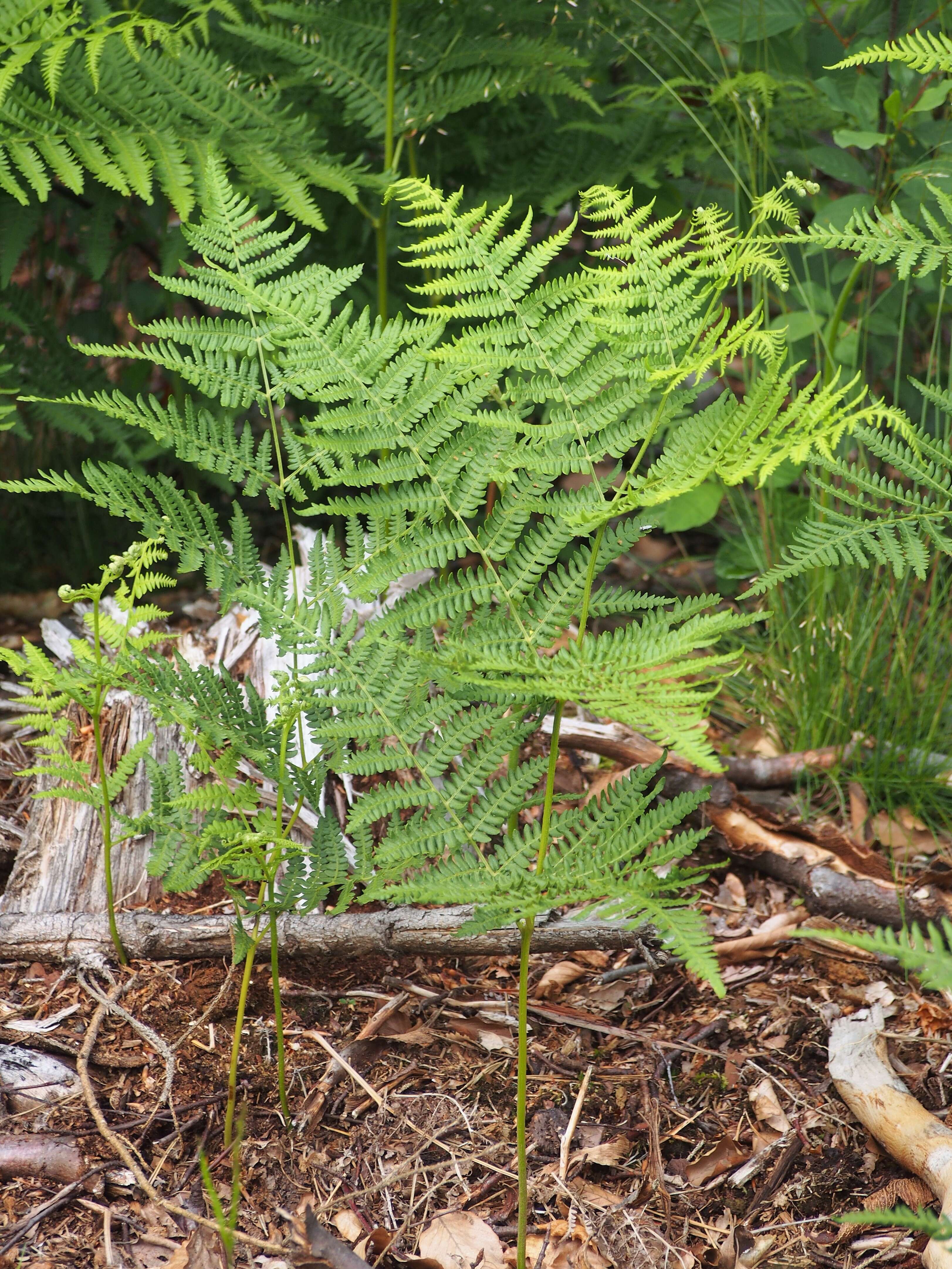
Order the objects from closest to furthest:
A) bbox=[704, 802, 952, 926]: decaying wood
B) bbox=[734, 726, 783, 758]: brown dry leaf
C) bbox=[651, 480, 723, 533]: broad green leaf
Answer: bbox=[704, 802, 952, 926]: decaying wood → bbox=[734, 726, 783, 758]: brown dry leaf → bbox=[651, 480, 723, 533]: broad green leaf

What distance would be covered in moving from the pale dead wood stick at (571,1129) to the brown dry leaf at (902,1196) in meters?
0.43

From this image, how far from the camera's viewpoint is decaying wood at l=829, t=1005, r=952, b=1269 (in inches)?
57.5

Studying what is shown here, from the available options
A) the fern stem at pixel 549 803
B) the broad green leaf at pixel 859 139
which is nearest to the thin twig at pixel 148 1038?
the fern stem at pixel 549 803

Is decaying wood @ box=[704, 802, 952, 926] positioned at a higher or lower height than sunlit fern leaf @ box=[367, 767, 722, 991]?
lower

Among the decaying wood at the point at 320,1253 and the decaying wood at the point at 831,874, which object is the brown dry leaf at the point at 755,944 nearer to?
the decaying wood at the point at 831,874

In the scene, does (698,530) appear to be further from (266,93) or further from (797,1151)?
(797,1151)

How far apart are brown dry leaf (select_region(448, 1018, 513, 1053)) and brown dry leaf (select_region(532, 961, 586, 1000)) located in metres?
0.12

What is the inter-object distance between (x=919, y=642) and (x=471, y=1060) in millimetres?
1309

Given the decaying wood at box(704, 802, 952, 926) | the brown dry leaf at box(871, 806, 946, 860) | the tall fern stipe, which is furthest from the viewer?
the brown dry leaf at box(871, 806, 946, 860)

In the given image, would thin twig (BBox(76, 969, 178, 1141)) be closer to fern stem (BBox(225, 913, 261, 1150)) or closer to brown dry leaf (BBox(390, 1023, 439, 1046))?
fern stem (BBox(225, 913, 261, 1150))

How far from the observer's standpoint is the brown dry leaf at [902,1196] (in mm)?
1494

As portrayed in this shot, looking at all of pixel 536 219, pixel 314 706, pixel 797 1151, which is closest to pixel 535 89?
pixel 536 219

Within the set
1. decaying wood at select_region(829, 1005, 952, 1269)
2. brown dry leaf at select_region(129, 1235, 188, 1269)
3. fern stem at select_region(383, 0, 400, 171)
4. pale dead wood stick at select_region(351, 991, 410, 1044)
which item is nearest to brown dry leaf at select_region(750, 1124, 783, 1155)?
decaying wood at select_region(829, 1005, 952, 1269)

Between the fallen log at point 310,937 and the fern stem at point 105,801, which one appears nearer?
the fern stem at point 105,801
